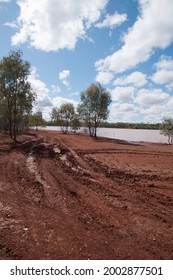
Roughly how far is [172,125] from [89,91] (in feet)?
64.0

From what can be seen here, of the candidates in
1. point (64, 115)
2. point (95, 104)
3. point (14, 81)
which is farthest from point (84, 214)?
point (64, 115)

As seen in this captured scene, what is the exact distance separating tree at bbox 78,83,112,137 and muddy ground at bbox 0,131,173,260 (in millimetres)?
38979

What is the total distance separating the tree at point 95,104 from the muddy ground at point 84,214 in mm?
38979

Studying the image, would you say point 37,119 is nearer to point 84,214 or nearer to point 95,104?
point 95,104

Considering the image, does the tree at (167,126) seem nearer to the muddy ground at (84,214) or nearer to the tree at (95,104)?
the tree at (95,104)

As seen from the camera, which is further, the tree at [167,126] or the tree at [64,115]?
the tree at [64,115]

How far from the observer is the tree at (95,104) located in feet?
169

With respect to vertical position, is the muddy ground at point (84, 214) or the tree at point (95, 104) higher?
the tree at point (95, 104)

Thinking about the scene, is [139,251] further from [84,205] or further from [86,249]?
[84,205]

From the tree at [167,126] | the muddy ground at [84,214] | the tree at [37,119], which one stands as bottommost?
the muddy ground at [84,214]

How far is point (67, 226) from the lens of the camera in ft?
23.4

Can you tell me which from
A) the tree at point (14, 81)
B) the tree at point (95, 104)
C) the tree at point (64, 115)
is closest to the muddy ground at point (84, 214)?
the tree at point (14, 81)

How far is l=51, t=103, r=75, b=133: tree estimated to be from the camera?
76.3m

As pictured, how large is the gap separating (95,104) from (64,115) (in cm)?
2672
